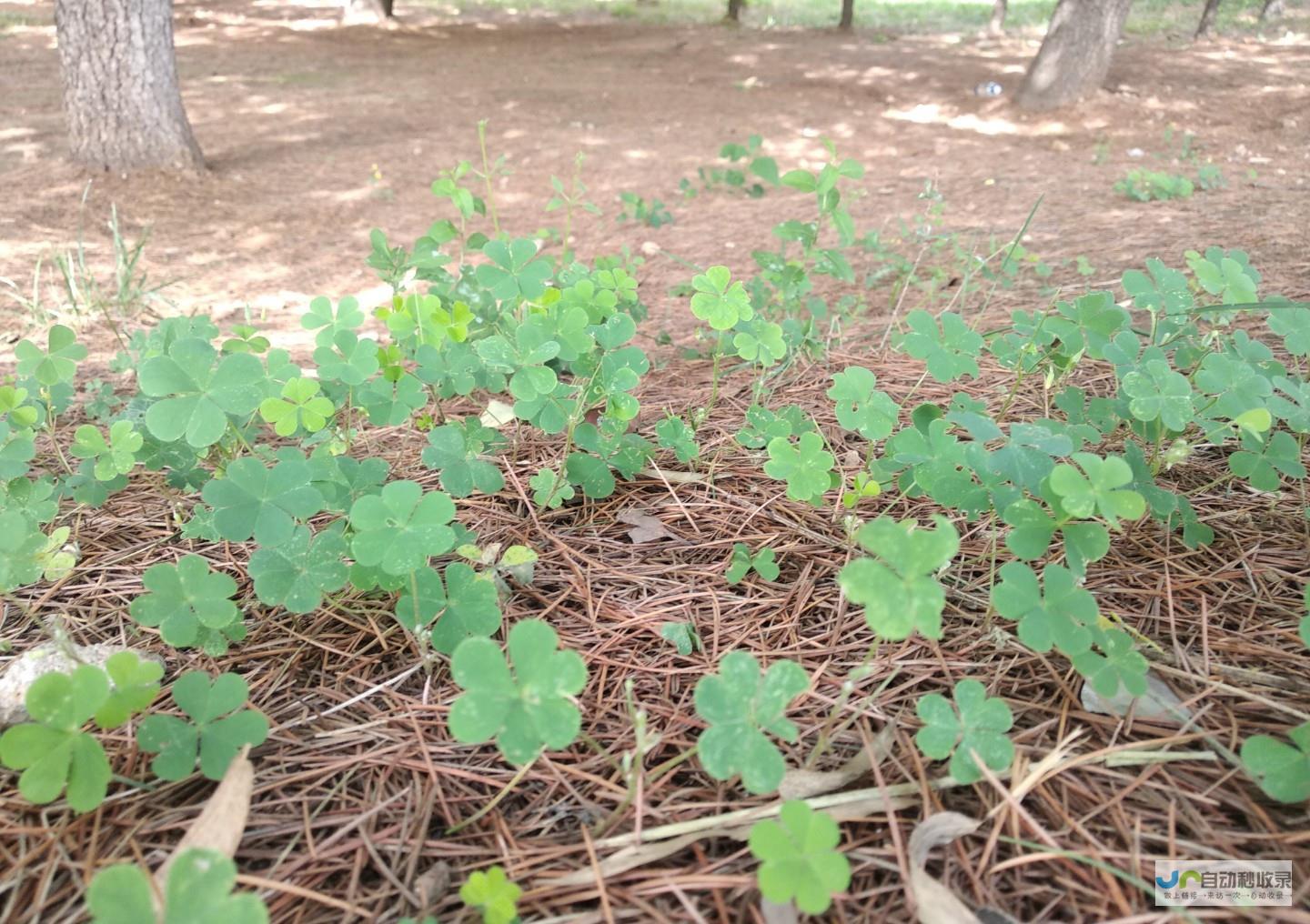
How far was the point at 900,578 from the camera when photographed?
3.34ft

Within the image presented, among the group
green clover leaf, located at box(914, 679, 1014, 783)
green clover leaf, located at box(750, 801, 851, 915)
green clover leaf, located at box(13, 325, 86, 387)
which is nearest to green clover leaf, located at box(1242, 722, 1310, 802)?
green clover leaf, located at box(914, 679, 1014, 783)

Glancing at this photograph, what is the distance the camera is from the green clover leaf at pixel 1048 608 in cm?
108

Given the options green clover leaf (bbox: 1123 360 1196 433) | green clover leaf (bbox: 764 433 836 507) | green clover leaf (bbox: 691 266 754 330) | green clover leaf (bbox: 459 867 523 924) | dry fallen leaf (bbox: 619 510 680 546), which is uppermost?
green clover leaf (bbox: 691 266 754 330)

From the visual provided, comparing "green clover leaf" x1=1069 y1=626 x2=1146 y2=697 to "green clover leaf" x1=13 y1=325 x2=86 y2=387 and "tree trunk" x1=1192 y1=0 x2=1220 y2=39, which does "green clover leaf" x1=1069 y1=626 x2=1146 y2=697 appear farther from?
"tree trunk" x1=1192 y1=0 x2=1220 y2=39

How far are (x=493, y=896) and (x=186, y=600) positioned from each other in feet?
2.27

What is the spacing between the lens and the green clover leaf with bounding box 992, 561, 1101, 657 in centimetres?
108

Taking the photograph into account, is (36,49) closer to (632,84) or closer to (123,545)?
(632,84)

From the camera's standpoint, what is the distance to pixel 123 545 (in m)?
1.62

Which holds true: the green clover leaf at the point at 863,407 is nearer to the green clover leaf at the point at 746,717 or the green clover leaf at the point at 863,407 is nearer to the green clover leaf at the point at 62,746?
the green clover leaf at the point at 746,717

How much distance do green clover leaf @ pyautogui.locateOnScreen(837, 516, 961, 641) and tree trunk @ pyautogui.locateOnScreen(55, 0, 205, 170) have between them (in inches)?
242

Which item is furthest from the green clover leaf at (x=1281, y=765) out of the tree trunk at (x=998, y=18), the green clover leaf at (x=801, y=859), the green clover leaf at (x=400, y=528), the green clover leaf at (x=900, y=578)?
the tree trunk at (x=998, y=18)

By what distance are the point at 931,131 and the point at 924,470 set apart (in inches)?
271

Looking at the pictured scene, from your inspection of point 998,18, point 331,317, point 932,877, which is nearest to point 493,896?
point 932,877

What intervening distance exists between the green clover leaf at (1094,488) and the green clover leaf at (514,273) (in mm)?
1321
